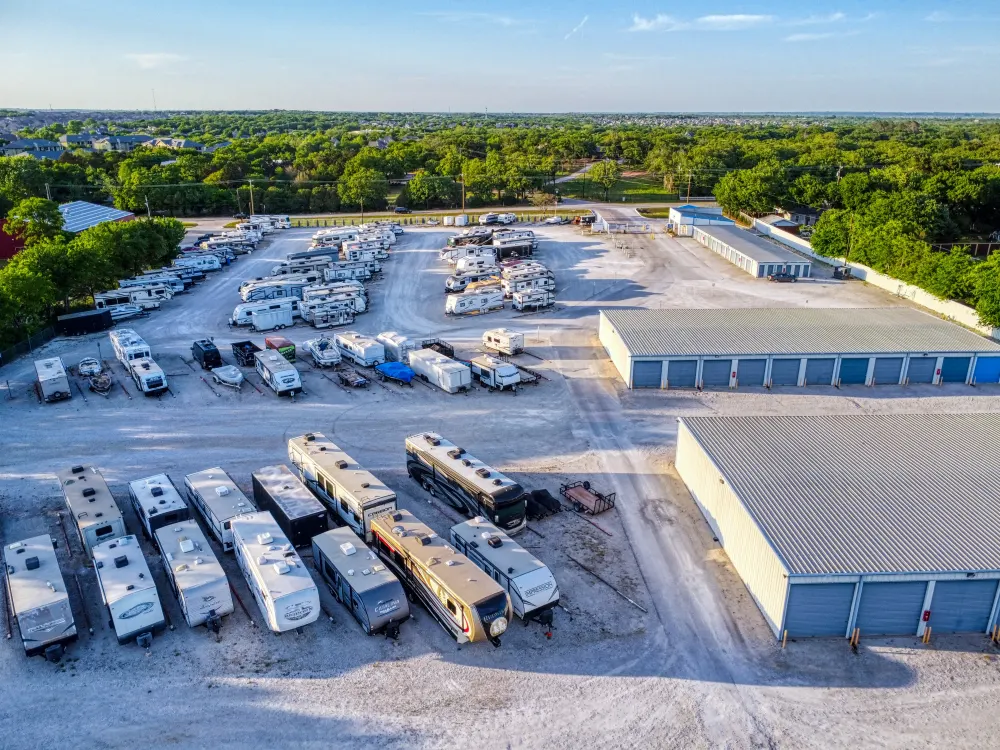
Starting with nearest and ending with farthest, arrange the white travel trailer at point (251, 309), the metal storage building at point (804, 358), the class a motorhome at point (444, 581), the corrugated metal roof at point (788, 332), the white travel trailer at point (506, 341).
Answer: the class a motorhome at point (444, 581), the metal storage building at point (804, 358), the corrugated metal roof at point (788, 332), the white travel trailer at point (506, 341), the white travel trailer at point (251, 309)

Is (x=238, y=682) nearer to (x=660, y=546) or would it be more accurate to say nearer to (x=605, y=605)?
(x=605, y=605)

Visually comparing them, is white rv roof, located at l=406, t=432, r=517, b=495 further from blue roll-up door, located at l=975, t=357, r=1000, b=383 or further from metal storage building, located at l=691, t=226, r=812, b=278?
metal storage building, located at l=691, t=226, r=812, b=278

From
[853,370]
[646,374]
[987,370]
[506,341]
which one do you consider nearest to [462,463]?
[646,374]

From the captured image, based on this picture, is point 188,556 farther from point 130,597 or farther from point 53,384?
point 53,384

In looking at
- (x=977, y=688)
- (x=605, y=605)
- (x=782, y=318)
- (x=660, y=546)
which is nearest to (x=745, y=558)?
(x=660, y=546)

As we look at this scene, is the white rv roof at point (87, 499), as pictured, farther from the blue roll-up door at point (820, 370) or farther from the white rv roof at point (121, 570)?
the blue roll-up door at point (820, 370)

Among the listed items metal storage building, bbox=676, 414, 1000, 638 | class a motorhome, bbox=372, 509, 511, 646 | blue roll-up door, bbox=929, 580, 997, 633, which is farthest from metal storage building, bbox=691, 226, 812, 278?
class a motorhome, bbox=372, 509, 511, 646

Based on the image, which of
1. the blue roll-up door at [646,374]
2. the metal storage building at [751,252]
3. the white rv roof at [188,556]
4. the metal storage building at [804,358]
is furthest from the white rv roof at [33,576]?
the metal storage building at [751,252]
